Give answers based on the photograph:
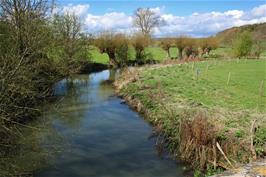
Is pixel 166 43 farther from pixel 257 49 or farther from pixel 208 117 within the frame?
pixel 208 117

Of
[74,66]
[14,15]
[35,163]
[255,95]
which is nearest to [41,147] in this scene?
[35,163]

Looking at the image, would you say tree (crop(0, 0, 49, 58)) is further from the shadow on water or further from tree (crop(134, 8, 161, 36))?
tree (crop(134, 8, 161, 36))

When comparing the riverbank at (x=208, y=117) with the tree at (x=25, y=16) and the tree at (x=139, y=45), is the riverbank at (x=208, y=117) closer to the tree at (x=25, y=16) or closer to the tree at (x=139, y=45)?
the tree at (x=25, y=16)

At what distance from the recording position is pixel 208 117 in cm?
1667

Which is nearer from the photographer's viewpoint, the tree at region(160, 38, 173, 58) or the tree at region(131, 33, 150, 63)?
the tree at region(131, 33, 150, 63)

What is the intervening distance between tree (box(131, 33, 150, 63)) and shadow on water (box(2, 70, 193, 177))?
31273 mm

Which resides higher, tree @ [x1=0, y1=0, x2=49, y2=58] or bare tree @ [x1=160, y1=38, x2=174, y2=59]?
tree @ [x1=0, y1=0, x2=49, y2=58]

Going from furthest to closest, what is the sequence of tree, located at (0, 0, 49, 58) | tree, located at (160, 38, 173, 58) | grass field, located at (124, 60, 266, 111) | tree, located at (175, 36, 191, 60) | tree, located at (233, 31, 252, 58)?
tree, located at (160, 38, 173, 58) → tree, located at (175, 36, 191, 60) → tree, located at (233, 31, 252, 58) → tree, located at (0, 0, 49, 58) → grass field, located at (124, 60, 266, 111)

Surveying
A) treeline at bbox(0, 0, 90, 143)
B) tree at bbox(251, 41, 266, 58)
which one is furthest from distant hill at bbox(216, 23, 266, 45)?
treeline at bbox(0, 0, 90, 143)

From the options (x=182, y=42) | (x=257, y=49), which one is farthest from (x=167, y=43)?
(x=257, y=49)

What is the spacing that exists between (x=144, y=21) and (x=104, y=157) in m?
75.8

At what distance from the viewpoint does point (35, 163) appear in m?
15.2

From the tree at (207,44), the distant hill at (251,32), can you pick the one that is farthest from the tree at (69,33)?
the distant hill at (251,32)

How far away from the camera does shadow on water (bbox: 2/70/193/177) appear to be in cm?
1455
